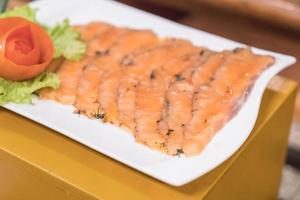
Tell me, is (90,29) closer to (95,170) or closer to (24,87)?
(24,87)

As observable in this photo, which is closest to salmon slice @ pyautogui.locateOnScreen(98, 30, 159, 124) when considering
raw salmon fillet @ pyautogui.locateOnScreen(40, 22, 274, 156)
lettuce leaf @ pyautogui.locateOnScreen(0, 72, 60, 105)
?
raw salmon fillet @ pyautogui.locateOnScreen(40, 22, 274, 156)

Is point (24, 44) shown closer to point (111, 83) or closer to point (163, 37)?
point (111, 83)

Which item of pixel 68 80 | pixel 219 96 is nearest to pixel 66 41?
pixel 68 80

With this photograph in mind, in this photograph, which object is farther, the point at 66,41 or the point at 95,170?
the point at 66,41

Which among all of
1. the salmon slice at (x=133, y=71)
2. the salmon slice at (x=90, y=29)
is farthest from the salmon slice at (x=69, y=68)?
the salmon slice at (x=133, y=71)

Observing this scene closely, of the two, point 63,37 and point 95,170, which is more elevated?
point 63,37

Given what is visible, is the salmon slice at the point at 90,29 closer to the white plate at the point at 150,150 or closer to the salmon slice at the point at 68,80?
the salmon slice at the point at 68,80

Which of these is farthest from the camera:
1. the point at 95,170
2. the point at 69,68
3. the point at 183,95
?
the point at 69,68
